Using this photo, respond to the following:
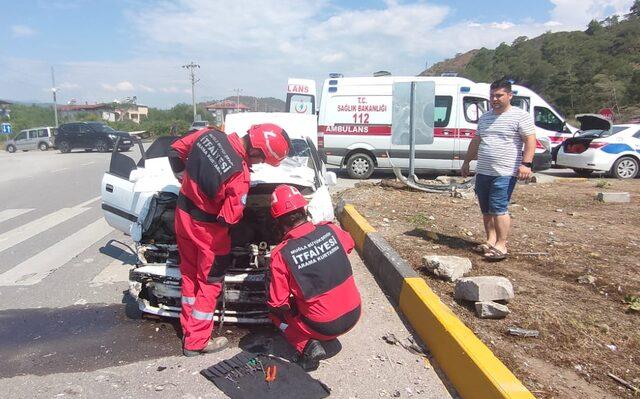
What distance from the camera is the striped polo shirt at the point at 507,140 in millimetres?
4699

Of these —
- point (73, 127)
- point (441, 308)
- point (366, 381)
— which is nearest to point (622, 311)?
point (441, 308)

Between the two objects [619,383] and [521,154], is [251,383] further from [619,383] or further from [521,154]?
[521,154]

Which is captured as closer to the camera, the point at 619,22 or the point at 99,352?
the point at 99,352

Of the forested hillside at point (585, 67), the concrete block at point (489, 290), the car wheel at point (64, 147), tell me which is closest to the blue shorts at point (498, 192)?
the concrete block at point (489, 290)

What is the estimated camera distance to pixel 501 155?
15.5 feet

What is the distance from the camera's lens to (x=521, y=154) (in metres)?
4.75

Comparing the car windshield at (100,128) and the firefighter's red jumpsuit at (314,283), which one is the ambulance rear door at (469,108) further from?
the car windshield at (100,128)

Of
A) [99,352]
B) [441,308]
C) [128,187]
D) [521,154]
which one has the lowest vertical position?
[99,352]

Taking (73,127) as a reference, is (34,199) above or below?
below

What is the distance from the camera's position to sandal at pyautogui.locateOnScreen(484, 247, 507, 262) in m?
4.79

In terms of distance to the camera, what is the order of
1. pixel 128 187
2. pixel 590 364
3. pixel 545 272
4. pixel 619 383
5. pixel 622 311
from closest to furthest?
pixel 619 383 → pixel 590 364 → pixel 622 311 → pixel 545 272 → pixel 128 187

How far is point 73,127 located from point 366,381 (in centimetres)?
2995

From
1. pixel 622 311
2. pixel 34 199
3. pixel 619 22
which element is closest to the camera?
pixel 622 311

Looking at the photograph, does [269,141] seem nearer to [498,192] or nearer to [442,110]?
[498,192]
